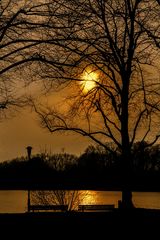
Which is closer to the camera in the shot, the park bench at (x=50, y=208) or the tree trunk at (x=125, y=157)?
the tree trunk at (x=125, y=157)

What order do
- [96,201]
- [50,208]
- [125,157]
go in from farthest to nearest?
[96,201] → [50,208] → [125,157]

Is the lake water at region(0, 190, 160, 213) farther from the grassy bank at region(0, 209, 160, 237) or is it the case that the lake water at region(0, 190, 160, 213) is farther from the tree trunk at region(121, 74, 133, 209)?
the grassy bank at region(0, 209, 160, 237)

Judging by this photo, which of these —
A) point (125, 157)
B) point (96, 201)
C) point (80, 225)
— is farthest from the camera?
point (96, 201)

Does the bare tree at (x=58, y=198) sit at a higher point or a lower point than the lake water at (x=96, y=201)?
higher

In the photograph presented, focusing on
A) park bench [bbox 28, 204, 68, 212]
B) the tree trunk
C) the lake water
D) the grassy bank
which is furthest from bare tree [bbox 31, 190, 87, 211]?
the grassy bank

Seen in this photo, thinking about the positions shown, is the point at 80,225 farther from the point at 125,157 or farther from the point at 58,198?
the point at 58,198

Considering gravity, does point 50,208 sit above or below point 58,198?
below

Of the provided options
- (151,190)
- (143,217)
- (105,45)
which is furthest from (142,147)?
(151,190)

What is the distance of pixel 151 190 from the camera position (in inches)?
3976

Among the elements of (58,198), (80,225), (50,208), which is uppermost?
(80,225)

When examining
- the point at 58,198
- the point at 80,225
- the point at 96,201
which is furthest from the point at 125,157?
the point at 96,201

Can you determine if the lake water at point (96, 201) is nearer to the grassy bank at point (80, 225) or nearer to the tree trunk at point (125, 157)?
the tree trunk at point (125, 157)

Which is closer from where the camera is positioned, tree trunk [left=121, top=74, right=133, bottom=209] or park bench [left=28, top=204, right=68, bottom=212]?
tree trunk [left=121, top=74, right=133, bottom=209]

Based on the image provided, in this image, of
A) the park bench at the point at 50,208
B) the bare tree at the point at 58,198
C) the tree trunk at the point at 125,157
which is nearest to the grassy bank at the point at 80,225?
the tree trunk at the point at 125,157
